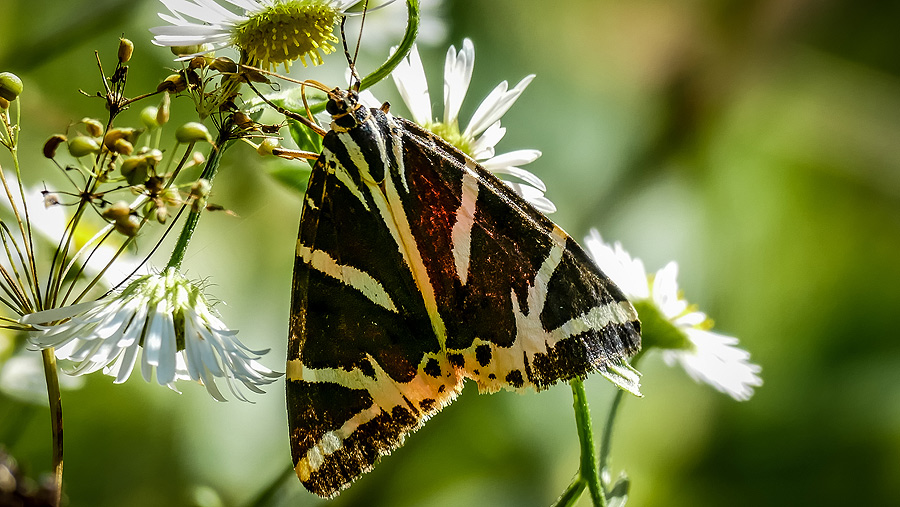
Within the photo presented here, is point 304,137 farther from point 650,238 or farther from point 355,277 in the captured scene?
point 650,238

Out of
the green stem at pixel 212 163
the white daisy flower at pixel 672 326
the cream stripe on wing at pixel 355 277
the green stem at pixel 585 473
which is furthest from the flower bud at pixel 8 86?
the white daisy flower at pixel 672 326

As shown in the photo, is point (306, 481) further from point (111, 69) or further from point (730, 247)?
point (730, 247)

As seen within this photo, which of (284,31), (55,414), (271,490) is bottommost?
(271,490)

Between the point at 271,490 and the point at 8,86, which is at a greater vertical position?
the point at 8,86

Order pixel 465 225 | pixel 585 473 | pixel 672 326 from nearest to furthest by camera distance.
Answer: pixel 585 473, pixel 465 225, pixel 672 326

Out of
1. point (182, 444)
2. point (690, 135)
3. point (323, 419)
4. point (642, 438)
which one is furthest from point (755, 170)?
point (323, 419)

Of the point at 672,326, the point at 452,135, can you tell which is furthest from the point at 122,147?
the point at 672,326

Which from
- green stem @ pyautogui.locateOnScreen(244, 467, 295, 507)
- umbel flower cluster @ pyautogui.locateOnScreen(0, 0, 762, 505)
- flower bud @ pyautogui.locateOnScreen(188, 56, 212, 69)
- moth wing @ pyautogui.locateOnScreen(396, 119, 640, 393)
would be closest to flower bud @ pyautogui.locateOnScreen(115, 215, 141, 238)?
umbel flower cluster @ pyautogui.locateOnScreen(0, 0, 762, 505)
